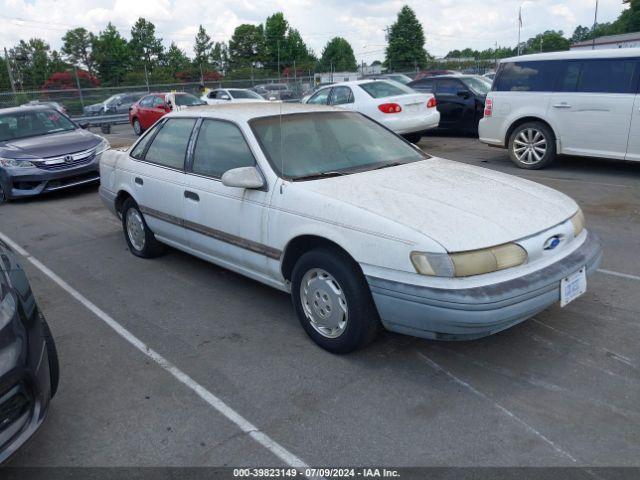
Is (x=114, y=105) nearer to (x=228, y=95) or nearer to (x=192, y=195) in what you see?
(x=228, y=95)

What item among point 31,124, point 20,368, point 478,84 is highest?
point 478,84

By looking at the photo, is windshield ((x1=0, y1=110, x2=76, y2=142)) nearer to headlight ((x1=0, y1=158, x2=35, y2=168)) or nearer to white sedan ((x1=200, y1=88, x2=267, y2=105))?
headlight ((x1=0, y1=158, x2=35, y2=168))

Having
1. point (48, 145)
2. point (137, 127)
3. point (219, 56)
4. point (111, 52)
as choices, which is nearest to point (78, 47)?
point (111, 52)

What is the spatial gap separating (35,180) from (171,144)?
193 inches

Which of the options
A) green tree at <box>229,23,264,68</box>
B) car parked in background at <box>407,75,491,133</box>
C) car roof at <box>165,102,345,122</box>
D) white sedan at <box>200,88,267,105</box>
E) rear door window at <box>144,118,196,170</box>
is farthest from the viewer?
green tree at <box>229,23,264,68</box>

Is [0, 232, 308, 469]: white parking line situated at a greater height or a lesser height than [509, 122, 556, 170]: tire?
lesser

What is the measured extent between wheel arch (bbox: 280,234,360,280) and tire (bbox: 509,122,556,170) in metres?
6.41

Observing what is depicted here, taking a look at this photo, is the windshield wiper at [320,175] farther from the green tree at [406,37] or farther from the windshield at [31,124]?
the green tree at [406,37]

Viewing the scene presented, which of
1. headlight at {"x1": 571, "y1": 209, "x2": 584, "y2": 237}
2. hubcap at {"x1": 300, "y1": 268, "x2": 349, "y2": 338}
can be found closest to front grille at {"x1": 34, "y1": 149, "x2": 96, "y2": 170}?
hubcap at {"x1": 300, "y1": 268, "x2": 349, "y2": 338}

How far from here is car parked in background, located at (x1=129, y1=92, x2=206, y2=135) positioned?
59.2ft

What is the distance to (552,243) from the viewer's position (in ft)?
11.0

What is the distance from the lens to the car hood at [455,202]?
309 cm

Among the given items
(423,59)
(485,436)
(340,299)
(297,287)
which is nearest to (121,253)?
(297,287)

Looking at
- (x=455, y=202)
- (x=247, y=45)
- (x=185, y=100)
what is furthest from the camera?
(x=247, y=45)
